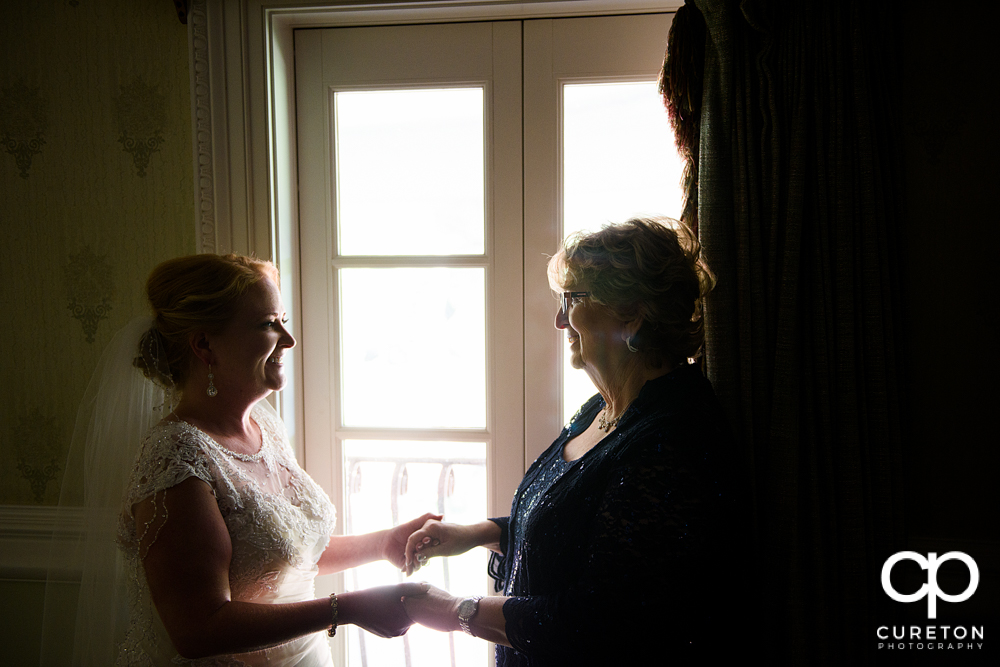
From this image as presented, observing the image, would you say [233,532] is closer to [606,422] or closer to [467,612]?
[467,612]

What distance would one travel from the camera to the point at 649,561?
0.97 metres

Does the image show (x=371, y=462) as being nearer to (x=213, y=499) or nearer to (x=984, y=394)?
(x=213, y=499)

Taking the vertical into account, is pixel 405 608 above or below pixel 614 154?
below

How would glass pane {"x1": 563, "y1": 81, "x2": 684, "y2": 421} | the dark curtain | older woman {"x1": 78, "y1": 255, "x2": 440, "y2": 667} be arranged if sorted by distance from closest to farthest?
older woman {"x1": 78, "y1": 255, "x2": 440, "y2": 667}, the dark curtain, glass pane {"x1": 563, "y1": 81, "x2": 684, "y2": 421}

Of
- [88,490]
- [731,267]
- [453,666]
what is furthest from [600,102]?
[453,666]

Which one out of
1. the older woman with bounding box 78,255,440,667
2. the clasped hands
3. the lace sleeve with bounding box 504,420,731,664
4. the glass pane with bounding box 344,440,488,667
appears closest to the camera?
the lace sleeve with bounding box 504,420,731,664

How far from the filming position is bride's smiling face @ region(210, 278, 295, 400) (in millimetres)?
1268

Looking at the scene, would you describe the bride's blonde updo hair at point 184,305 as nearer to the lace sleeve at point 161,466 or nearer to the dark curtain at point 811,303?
the lace sleeve at point 161,466

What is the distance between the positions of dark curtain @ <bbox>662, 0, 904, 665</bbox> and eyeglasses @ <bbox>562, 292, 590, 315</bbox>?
0.37m

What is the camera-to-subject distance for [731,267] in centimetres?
140

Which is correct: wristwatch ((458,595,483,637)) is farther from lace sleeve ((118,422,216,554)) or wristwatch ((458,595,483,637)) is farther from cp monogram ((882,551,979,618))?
cp monogram ((882,551,979,618))

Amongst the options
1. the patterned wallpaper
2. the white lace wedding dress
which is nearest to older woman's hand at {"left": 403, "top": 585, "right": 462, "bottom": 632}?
the white lace wedding dress

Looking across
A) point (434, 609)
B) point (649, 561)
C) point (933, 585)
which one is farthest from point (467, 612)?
point (933, 585)

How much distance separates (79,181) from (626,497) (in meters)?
1.67
